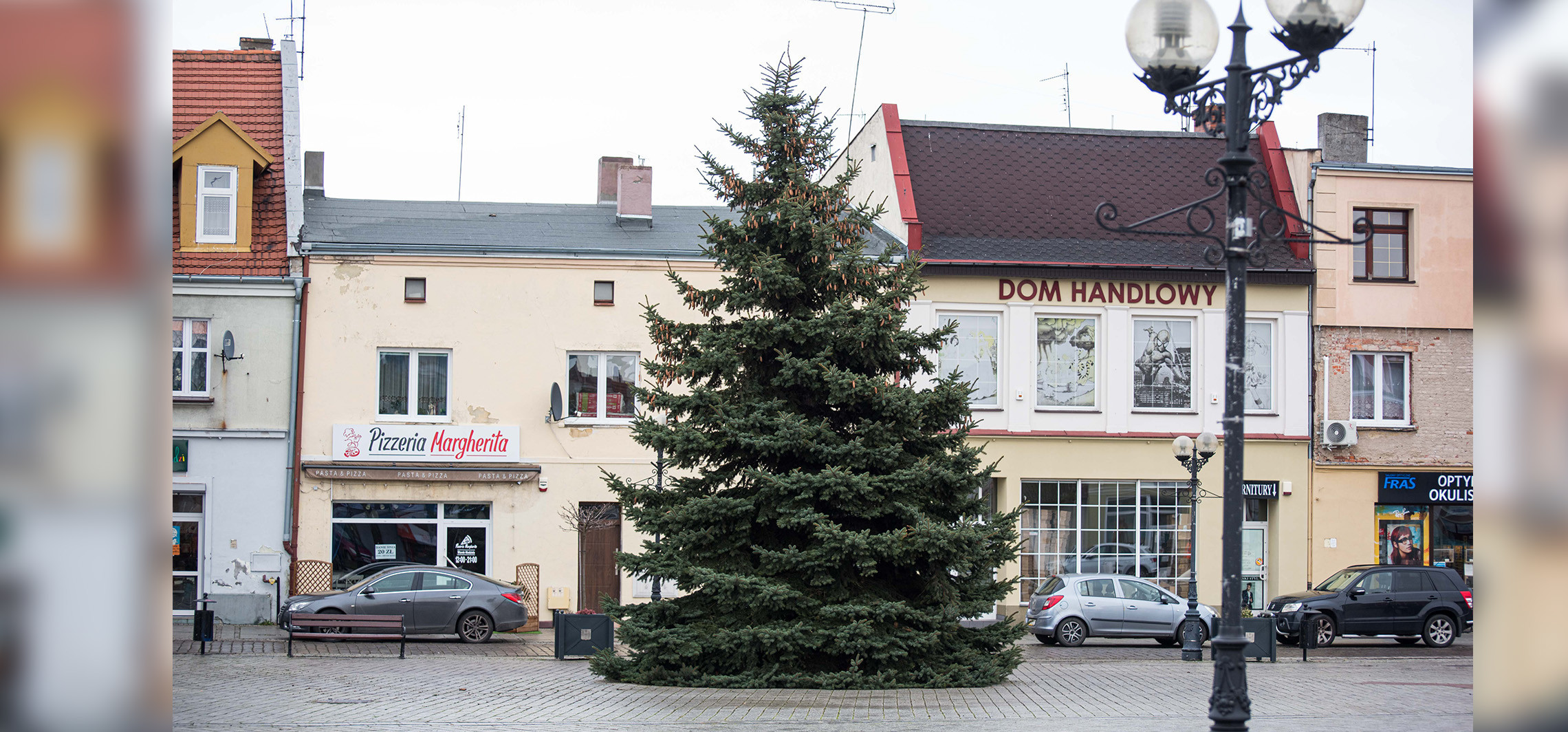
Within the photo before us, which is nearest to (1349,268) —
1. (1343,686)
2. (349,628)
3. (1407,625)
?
(1407,625)

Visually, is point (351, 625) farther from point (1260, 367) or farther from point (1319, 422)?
point (1319, 422)

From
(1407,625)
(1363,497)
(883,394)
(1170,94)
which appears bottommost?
(1407,625)

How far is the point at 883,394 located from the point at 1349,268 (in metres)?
17.3

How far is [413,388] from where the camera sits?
1074 inches

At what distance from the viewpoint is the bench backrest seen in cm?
2134

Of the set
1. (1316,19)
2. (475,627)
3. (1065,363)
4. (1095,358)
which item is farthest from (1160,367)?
(1316,19)

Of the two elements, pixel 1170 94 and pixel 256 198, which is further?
pixel 256 198

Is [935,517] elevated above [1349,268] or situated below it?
below

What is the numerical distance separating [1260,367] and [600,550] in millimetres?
15133

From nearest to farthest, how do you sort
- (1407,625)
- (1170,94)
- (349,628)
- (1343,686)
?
(1170,94)
(1343,686)
(349,628)
(1407,625)

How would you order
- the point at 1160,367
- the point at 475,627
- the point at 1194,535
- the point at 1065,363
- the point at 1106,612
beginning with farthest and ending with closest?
the point at 1160,367 < the point at 1065,363 < the point at 1194,535 < the point at 1106,612 < the point at 475,627

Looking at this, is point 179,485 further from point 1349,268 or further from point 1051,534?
point 1349,268

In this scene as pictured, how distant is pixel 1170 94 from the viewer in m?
9.00

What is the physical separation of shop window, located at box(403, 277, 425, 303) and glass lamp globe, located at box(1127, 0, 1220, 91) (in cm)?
2116
